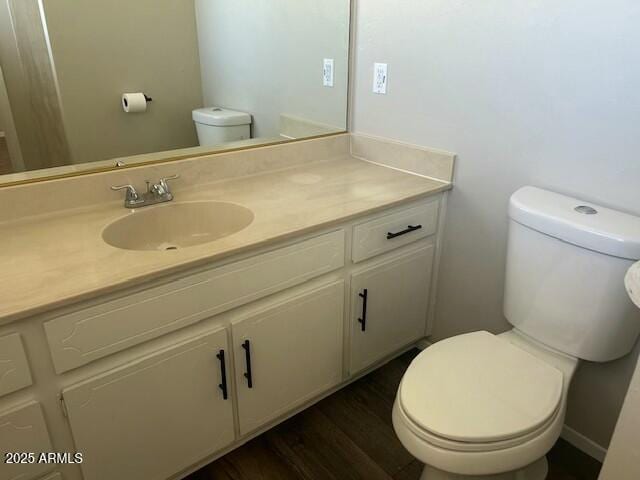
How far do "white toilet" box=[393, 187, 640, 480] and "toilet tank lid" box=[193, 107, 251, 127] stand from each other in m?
1.04

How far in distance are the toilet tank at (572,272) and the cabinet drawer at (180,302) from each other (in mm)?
563

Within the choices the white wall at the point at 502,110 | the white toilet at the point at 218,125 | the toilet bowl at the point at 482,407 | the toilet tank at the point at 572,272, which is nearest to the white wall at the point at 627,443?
the toilet bowl at the point at 482,407

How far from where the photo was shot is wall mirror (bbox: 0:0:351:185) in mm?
1362

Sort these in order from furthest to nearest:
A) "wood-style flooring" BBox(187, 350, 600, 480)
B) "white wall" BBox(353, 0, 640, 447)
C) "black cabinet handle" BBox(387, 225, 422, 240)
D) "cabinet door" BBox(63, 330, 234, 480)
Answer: "black cabinet handle" BBox(387, 225, 422, 240), "wood-style flooring" BBox(187, 350, 600, 480), "white wall" BBox(353, 0, 640, 447), "cabinet door" BBox(63, 330, 234, 480)

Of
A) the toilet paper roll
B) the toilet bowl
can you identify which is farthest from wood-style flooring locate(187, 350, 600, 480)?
the toilet paper roll

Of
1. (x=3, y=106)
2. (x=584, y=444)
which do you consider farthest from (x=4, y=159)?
(x=584, y=444)

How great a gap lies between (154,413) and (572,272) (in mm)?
1200

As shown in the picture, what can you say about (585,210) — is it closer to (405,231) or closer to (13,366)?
(405,231)

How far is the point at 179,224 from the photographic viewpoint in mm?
1554

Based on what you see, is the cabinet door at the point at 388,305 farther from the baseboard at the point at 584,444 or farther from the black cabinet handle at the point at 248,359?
the baseboard at the point at 584,444

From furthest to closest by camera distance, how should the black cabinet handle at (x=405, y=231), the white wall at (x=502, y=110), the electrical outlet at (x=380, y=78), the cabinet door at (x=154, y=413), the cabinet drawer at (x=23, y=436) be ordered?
the electrical outlet at (x=380, y=78), the black cabinet handle at (x=405, y=231), the white wall at (x=502, y=110), the cabinet door at (x=154, y=413), the cabinet drawer at (x=23, y=436)

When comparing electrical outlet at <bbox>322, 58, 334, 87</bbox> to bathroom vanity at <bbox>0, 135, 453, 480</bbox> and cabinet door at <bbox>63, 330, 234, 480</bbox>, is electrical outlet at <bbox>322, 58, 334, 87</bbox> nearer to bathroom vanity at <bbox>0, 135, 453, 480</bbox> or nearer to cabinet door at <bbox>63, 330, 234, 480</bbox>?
bathroom vanity at <bbox>0, 135, 453, 480</bbox>

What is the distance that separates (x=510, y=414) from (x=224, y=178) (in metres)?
1.22

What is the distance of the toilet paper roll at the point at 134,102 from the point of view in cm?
153
